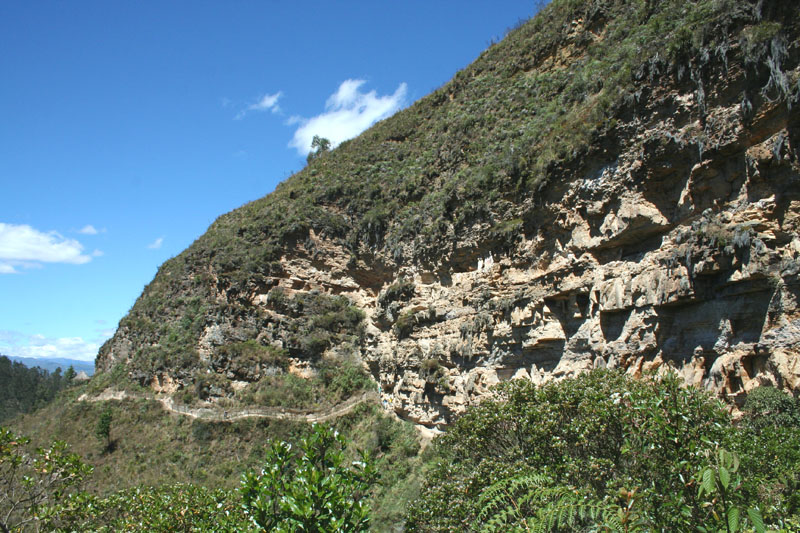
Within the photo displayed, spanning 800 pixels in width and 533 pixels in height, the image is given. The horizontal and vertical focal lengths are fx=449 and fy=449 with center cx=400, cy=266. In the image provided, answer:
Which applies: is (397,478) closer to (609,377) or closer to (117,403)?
(609,377)

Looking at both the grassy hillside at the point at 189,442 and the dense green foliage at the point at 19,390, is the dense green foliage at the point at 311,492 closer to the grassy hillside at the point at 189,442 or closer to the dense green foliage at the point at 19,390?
the grassy hillside at the point at 189,442

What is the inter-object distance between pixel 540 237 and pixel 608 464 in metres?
13.1

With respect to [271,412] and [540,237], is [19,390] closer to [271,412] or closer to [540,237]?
[271,412]

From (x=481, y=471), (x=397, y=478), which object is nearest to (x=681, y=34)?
(x=481, y=471)

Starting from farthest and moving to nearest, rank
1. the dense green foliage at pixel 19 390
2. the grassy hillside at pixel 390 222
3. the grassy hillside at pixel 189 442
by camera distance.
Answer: the dense green foliage at pixel 19 390, the grassy hillside at pixel 189 442, the grassy hillside at pixel 390 222

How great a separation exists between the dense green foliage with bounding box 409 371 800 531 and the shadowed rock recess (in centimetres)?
400

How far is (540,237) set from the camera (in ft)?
65.9

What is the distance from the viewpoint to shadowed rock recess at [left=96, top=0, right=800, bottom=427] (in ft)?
42.0

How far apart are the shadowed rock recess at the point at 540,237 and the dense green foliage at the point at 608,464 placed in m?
4.00

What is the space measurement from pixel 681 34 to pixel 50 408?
4634 cm

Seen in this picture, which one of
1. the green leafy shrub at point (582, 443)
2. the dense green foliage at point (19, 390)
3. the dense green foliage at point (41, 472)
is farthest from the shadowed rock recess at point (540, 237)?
the dense green foliage at point (19, 390)

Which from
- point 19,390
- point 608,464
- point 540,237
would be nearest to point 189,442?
point 540,237

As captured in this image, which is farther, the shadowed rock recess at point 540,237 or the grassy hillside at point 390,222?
the grassy hillside at point 390,222

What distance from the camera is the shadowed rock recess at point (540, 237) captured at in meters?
12.8
